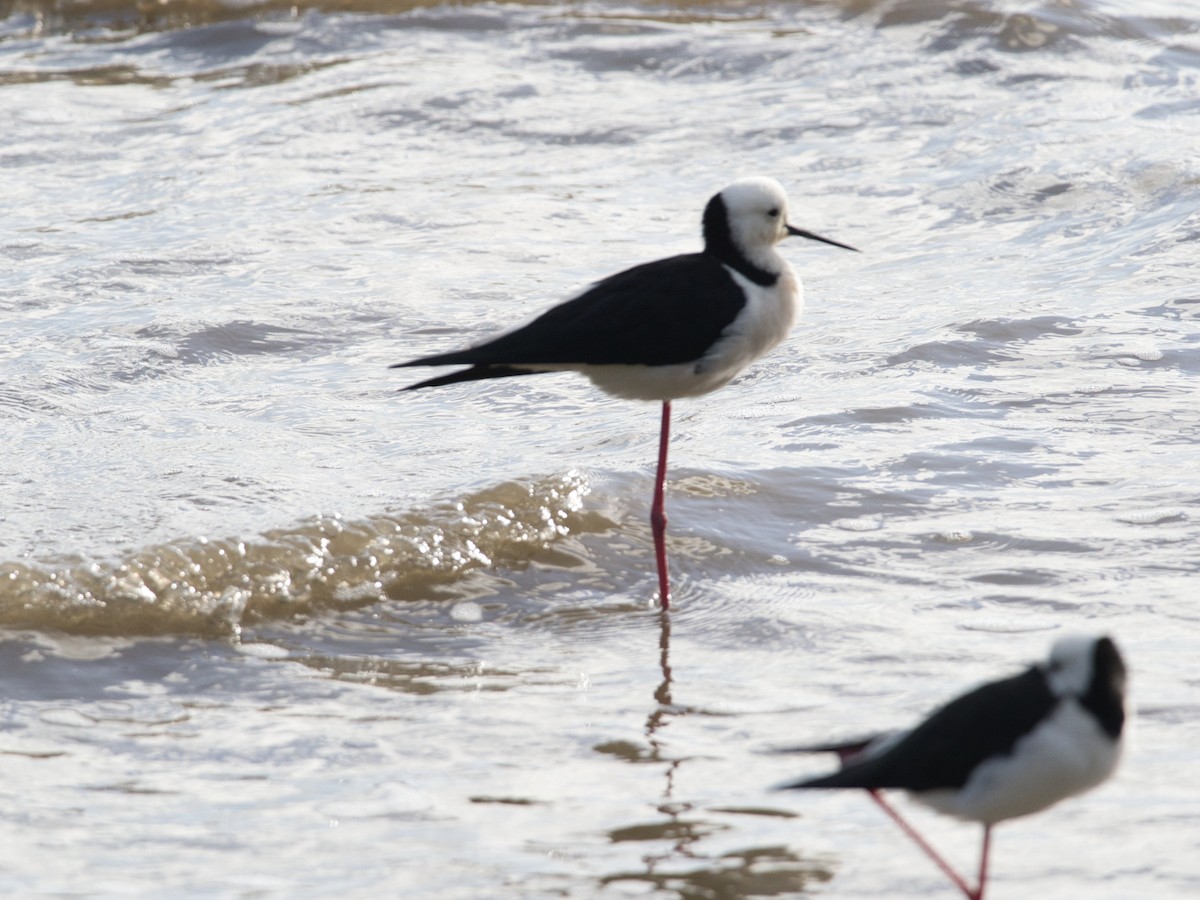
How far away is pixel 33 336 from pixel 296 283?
1.48 m

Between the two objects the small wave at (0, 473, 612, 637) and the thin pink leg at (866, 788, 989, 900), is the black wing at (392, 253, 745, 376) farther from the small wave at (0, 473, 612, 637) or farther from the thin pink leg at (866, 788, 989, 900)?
the thin pink leg at (866, 788, 989, 900)

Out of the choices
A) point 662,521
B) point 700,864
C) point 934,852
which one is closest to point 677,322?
point 662,521

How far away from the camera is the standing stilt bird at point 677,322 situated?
5.56 meters

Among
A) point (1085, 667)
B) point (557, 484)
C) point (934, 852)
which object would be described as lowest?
point (934, 852)

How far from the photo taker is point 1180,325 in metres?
8.16

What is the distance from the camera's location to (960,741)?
345cm

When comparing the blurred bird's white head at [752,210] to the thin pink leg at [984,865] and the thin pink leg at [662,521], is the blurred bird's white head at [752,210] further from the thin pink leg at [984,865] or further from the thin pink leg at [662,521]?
the thin pink leg at [984,865]

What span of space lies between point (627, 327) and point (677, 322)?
0.56ft

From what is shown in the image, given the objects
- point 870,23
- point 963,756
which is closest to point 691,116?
point 870,23

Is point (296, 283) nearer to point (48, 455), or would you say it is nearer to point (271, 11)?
point (48, 455)

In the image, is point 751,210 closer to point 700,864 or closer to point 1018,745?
point 700,864

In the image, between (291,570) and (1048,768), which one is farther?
(291,570)

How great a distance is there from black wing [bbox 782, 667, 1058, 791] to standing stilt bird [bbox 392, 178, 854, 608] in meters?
2.34

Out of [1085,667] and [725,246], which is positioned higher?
[725,246]
